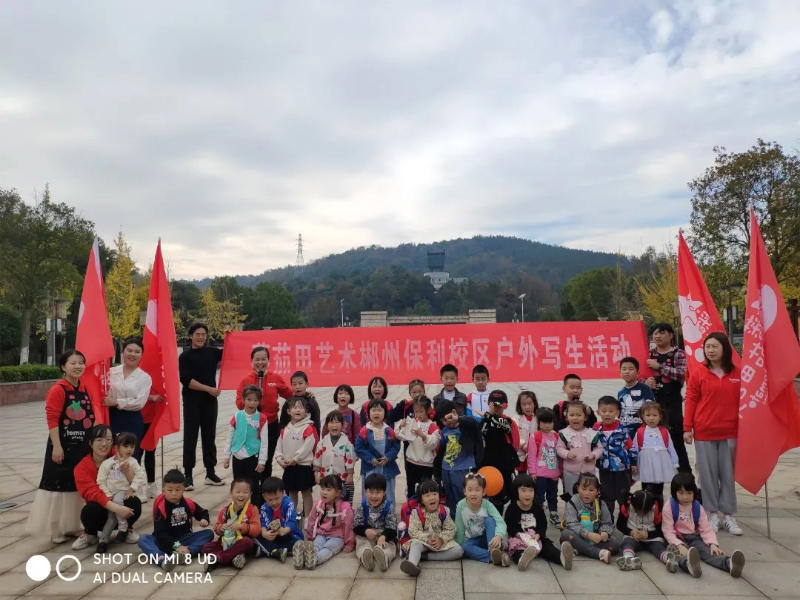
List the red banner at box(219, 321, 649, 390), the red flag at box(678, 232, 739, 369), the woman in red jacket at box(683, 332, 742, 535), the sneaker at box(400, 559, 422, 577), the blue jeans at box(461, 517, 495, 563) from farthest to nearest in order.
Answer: the red banner at box(219, 321, 649, 390), the red flag at box(678, 232, 739, 369), the woman in red jacket at box(683, 332, 742, 535), the blue jeans at box(461, 517, 495, 563), the sneaker at box(400, 559, 422, 577)

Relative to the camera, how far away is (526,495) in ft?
13.0

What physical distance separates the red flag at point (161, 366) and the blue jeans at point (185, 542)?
1.53m

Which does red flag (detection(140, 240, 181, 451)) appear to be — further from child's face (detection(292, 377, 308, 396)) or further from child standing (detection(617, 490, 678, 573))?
child standing (detection(617, 490, 678, 573))

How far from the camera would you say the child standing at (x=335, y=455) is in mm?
4535

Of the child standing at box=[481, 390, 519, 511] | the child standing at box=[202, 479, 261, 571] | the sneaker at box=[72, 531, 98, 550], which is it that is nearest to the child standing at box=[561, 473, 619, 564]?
the child standing at box=[481, 390, 519, 511]

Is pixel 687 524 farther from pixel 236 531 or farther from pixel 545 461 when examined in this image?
pixel 236 531

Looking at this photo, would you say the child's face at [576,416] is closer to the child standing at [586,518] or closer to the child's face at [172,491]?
the child standing at [586,518]

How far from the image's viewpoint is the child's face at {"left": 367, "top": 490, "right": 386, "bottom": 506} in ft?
13.6

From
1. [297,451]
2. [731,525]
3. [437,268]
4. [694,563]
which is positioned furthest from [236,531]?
[437,268]

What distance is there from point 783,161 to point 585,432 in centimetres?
1507

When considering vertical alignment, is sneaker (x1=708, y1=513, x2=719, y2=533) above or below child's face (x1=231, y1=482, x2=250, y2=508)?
below

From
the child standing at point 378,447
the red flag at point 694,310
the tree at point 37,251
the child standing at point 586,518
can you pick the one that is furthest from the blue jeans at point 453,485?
the tree at point 37,251

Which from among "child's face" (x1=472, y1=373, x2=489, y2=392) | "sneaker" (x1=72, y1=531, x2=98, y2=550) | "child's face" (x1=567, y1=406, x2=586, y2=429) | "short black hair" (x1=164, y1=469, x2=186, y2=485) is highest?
"child's face" (x1=472, y1=373, x2=489, y2=392)

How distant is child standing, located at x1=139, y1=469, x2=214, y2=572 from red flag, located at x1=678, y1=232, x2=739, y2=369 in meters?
4.29
